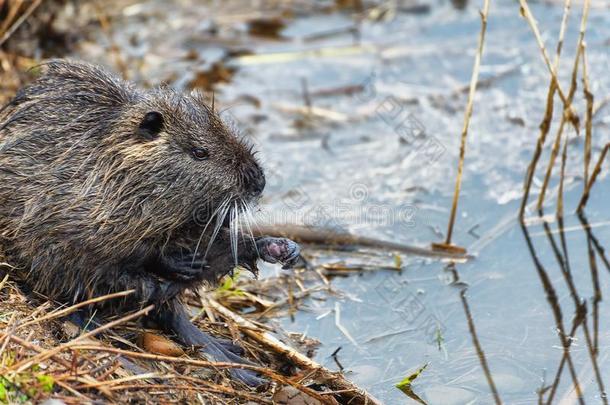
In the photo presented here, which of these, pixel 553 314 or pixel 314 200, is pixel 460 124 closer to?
pixel 314 200

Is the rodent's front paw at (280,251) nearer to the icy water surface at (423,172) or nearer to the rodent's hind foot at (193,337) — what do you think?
the rodent's hind foot at (193,337)

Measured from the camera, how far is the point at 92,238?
388cm

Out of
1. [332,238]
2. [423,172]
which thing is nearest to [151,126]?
[332,238]

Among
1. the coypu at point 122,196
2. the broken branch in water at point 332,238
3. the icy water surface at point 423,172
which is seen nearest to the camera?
the coypu at point 122,196

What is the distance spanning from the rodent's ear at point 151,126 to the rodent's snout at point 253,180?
0.38 m

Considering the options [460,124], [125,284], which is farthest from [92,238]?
[460,124]

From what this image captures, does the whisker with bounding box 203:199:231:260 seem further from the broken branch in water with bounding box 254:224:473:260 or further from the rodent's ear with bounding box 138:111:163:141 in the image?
the broken branch in water with bounding box 254:224:473:260

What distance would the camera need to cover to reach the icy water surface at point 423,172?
437 cm

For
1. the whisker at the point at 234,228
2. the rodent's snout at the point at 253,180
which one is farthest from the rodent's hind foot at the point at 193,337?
the rodent's snout at the point at 253,180

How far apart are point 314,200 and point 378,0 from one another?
380 centimetres

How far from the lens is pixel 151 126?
3.98 meters

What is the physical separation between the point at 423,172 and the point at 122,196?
8.81 feet

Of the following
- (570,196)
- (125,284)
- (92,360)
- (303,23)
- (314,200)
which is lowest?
(92,360)

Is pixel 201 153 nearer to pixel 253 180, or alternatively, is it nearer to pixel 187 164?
pixel 187 164
